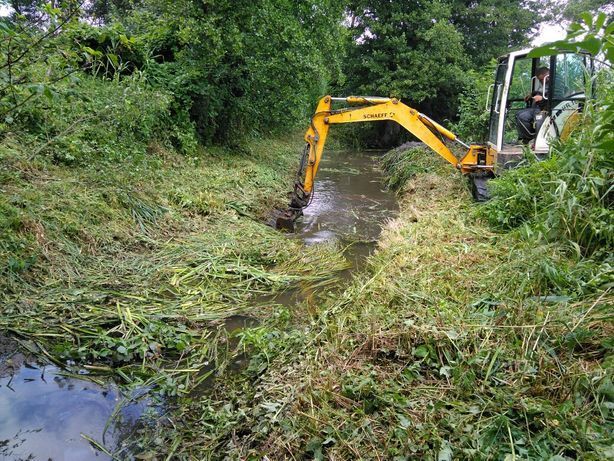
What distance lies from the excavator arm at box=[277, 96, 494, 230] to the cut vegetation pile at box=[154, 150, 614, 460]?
377 cm

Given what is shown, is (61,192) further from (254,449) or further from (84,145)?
(254,449)

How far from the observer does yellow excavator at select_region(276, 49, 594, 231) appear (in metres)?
6.20

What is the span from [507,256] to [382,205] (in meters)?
5.43

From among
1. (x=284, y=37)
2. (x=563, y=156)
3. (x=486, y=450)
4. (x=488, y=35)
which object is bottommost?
(x=486, y=450)

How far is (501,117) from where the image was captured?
6.97 meters

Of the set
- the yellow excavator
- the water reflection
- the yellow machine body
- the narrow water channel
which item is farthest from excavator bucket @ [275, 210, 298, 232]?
the water reflection

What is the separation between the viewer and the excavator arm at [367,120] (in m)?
7.38

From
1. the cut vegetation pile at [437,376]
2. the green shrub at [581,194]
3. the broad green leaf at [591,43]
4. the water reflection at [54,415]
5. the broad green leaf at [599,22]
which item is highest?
the broad green leaf at [599,22]

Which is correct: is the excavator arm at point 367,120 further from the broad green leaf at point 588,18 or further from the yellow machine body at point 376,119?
the broad green leaf at point 588,18

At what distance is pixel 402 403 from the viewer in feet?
8.27

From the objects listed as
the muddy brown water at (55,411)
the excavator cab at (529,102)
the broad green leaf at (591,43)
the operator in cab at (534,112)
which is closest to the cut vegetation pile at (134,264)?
the muddy brown water at (55,411)

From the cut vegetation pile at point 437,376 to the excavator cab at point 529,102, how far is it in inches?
114

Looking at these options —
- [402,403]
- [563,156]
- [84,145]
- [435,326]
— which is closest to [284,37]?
[84,145]

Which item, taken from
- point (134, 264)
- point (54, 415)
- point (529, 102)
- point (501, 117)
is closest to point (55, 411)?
point (54, 415)
